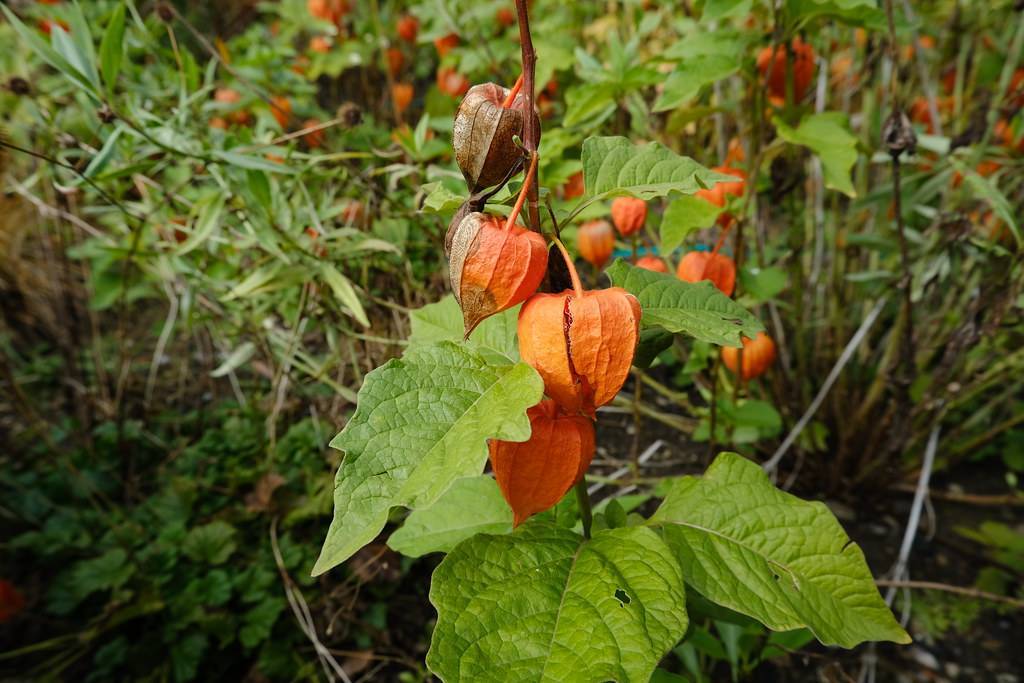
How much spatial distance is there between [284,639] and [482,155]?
1.13 metres

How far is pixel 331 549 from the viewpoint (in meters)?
0.39

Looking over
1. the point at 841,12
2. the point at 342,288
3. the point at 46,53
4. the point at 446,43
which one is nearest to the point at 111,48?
the point at 46,53

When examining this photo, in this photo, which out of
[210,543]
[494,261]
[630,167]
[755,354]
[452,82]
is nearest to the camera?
[494,261]

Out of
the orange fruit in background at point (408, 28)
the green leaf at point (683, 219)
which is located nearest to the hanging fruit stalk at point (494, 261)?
the green leaf at point (683, 219)

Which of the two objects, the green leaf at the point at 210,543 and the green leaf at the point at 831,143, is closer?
the green leaf at the point at 831,143

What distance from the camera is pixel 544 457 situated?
1.53 ft

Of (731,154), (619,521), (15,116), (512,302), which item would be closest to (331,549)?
(512,302)

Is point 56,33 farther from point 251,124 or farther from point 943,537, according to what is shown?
point 943,537

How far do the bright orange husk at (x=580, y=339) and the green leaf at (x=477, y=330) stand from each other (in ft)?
0.37

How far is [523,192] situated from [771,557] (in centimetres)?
41

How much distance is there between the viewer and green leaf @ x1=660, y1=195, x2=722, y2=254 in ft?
2.60

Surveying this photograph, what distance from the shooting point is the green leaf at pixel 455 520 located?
64 centimetres

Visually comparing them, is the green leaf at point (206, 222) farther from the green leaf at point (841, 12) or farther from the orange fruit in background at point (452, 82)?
the orange fruit in background at point (452, 82)

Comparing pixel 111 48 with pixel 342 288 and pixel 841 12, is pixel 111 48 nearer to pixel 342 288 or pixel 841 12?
pixel 342 288
